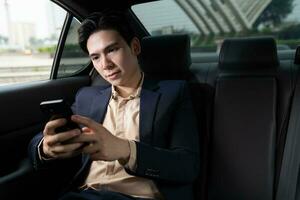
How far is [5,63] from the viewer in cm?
188

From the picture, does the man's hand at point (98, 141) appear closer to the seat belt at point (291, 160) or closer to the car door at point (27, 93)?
the car door at point (27, 93)

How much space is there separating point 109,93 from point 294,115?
0.79 metres

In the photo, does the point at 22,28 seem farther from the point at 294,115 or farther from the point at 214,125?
the point at 294,115

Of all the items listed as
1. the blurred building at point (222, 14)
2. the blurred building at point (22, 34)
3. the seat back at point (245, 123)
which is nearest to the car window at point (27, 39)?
the blurred building at point (22, 34)

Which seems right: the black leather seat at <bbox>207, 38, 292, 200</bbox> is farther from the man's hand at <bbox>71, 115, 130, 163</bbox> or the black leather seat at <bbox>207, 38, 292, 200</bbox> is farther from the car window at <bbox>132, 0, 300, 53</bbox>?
the car window at <bbox>132, 0, 300, 53</bbox>

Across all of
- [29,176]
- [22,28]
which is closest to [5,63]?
[22,28]

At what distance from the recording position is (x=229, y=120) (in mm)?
1608

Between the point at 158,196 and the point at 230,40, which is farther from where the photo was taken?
the point at 230,40

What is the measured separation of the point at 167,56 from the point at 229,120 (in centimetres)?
44

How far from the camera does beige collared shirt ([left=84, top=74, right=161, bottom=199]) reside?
52.4 inches

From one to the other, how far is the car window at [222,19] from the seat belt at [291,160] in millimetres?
1252

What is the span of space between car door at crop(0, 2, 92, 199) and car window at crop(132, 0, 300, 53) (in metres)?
0.58

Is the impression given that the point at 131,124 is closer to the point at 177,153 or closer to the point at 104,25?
the point at 177,153

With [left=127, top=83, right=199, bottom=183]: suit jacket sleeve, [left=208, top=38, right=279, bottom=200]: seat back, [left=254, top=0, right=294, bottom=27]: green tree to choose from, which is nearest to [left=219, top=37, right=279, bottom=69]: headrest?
[left=208, top=38, right=279, bottom=200]: seat back
